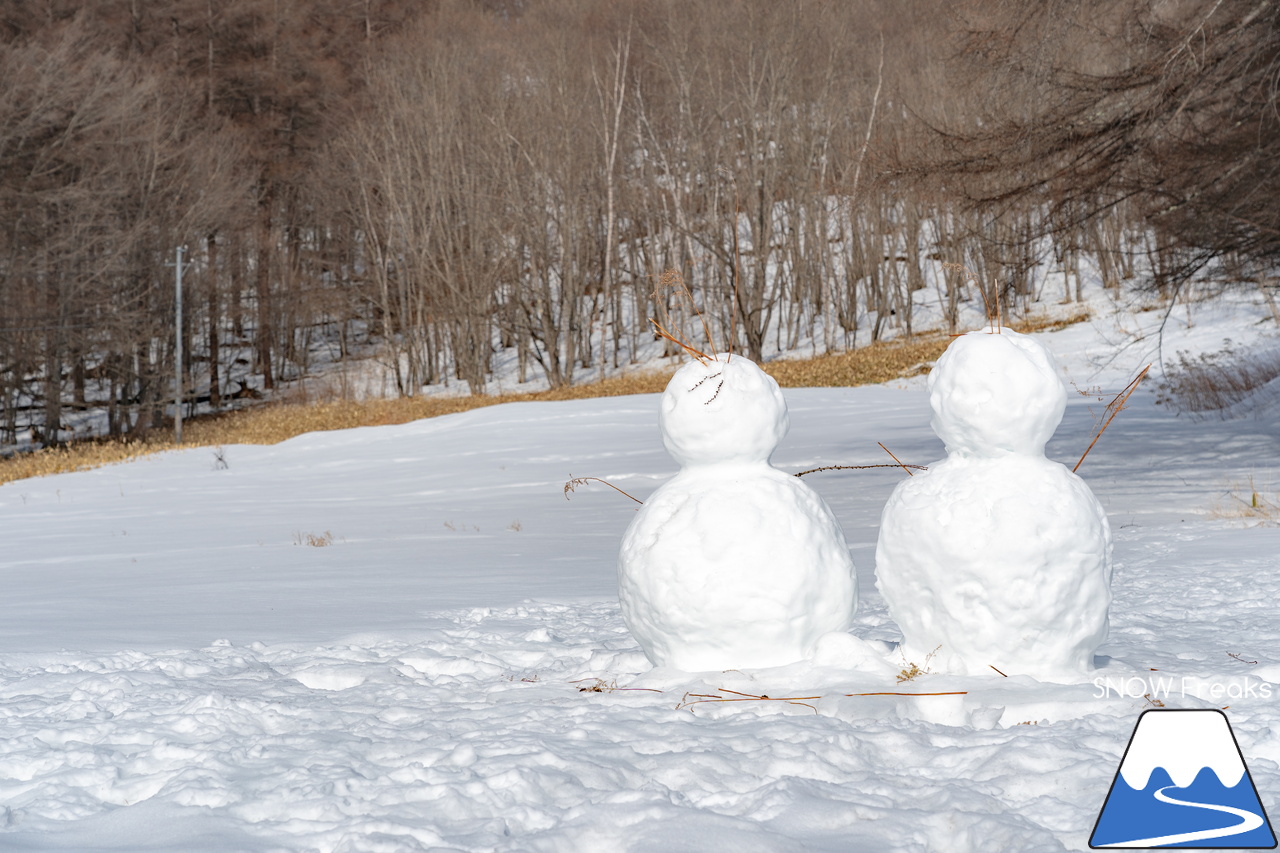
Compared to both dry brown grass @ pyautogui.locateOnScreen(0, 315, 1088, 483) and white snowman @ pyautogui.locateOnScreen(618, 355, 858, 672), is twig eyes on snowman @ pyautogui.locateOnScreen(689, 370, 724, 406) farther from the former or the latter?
dry brown grass @ pyautogui.locateOnScreen(0, 315, 1088, 483)

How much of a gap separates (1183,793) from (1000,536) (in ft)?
3.13

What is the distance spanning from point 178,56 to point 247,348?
10.9 metres

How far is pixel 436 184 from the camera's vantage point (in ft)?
103

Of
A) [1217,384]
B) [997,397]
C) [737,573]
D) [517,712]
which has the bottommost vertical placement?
[517,712]

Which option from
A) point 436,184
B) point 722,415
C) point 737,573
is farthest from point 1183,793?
point 436,184

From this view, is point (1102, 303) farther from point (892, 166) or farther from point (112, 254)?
point (112, 254)

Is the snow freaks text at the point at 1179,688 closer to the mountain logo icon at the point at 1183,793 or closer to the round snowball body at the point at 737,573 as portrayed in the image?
the mountain logo icon at the point at 1183,793

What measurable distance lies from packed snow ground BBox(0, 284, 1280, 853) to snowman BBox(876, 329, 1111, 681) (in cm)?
17

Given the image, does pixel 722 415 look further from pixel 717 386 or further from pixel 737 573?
pixel 737 573

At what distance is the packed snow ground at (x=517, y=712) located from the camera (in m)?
2.21

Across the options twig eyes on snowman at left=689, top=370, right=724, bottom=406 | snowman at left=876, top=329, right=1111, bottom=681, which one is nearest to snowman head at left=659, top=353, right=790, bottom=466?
twig eyes on snowman at left=689, top=370, right=724, bottom=406

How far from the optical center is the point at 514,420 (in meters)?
17.6

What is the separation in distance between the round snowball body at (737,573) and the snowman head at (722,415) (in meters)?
0.07

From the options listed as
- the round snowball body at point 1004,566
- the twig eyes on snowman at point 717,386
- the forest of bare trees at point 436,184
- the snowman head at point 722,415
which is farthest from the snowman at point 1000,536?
the forest of bare trees at point 436,184
